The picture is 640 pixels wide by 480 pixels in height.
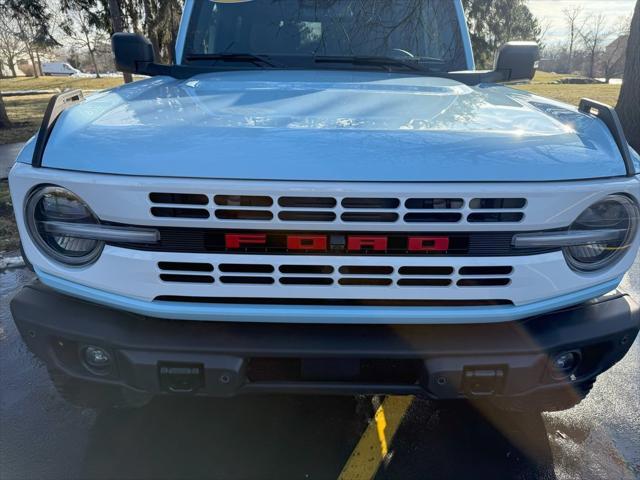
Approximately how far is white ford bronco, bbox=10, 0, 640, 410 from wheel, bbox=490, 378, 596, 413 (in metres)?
0.02

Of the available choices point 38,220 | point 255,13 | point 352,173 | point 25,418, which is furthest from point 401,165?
point 25,418

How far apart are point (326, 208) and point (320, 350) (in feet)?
1.68

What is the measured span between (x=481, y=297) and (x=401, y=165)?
1.87 feet

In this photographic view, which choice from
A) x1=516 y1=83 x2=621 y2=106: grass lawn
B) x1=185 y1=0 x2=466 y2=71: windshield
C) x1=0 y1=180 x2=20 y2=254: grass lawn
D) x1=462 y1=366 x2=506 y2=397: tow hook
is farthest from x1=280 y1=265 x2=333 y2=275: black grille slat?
x1=516 y1=83 x2=621 y2=106: grass lawn

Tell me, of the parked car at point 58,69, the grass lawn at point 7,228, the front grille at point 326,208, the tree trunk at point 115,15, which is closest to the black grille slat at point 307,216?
the front grille at point 326,208

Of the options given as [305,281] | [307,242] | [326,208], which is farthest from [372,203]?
[305,281]

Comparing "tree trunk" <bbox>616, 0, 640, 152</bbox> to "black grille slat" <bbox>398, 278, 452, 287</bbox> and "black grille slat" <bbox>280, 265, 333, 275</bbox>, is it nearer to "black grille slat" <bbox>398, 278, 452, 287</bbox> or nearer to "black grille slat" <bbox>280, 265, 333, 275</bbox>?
"black grille slat" <bbox>398, 278, 452, 287</bbox>

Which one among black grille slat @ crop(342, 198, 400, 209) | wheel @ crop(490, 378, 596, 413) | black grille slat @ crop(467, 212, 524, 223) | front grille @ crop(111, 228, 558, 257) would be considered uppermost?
black grille slat @ crop(342, 198, 400, 209)

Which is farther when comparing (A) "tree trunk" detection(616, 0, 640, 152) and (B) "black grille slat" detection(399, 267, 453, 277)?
(A) "tree trunk" detection(616, 0, 640, 152)

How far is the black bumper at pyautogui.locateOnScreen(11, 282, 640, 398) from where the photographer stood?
1849 millimetres

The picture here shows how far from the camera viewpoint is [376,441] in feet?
8.43

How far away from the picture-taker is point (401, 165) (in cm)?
173

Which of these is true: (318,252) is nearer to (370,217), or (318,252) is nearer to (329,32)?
(370,217)

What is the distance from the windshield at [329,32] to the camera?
325 centimetres
